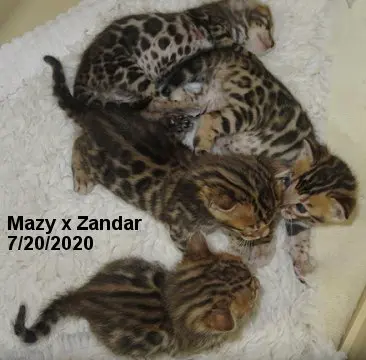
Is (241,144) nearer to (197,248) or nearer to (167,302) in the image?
(197,248)

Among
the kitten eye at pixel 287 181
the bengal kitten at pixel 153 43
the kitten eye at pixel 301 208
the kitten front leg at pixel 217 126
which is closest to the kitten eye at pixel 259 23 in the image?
the bengal kitten at pixel 153 43

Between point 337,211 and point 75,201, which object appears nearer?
point 337,211

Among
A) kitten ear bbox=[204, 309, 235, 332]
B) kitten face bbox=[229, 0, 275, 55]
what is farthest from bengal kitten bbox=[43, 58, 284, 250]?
kitten face bbox=[229, 0, 275, 55]

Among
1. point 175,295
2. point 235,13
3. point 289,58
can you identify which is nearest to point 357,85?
point 289,58

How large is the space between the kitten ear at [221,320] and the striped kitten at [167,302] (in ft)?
0.10

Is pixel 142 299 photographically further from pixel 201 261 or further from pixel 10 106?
pixel 10 106

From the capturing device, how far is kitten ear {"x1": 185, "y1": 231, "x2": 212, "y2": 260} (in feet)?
6.92

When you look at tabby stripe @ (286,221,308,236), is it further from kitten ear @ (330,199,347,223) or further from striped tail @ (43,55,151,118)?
striped tail @ (43,55,151,118)

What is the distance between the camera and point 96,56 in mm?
2432

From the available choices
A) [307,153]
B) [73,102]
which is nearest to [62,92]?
[73,102]

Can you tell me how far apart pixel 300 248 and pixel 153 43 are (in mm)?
901

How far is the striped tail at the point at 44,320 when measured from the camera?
2162 millimetres

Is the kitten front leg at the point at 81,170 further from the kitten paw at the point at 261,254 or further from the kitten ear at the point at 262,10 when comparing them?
the kitten ear at the point at 262,10

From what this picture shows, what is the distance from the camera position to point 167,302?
210cm
